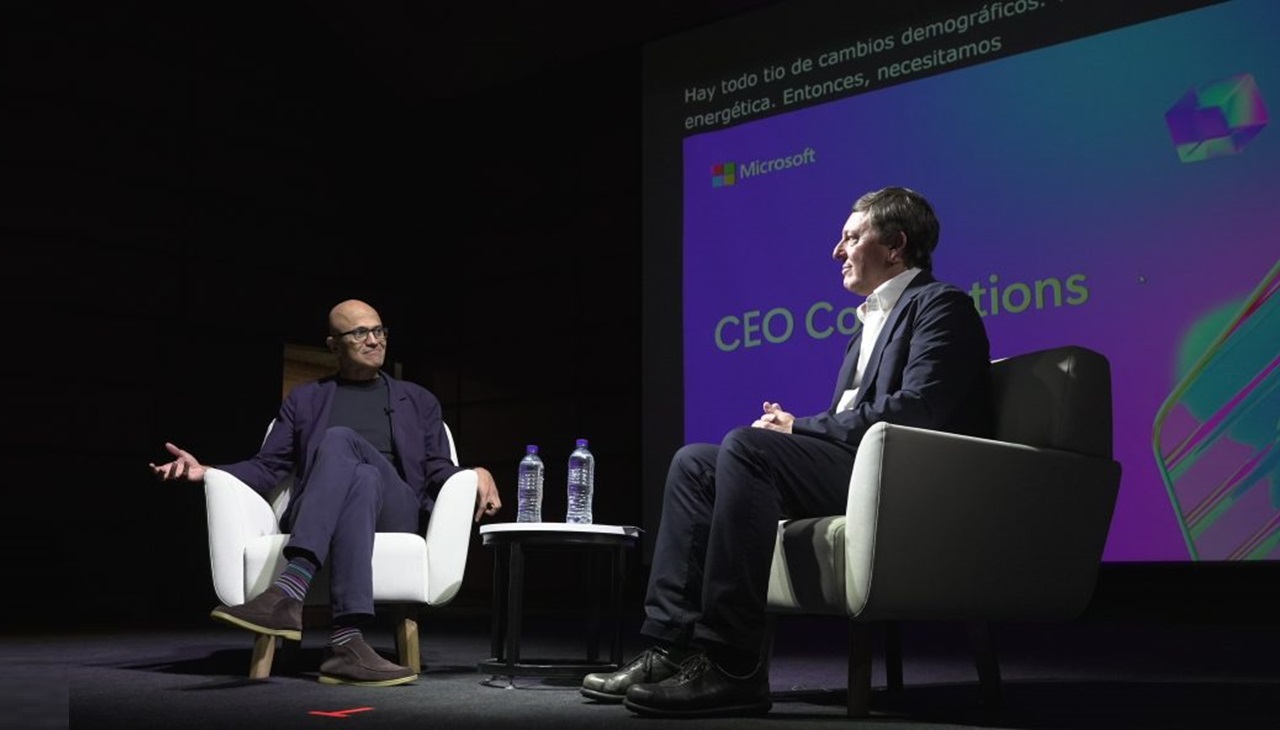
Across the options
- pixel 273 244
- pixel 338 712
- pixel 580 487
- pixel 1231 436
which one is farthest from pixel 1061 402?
pixel 273 244

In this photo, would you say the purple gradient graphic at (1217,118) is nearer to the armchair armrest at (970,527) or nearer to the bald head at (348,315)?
the armchair armrest at (970,527)

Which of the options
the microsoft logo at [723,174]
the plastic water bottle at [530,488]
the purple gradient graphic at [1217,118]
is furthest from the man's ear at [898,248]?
the microsoft logo at [723,174]

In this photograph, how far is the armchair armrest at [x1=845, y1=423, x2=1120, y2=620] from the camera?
2.02 m

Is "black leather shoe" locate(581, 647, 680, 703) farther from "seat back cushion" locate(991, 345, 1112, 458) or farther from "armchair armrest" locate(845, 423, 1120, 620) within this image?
"seat back cushion" locate(991, 345, 1112, 458)

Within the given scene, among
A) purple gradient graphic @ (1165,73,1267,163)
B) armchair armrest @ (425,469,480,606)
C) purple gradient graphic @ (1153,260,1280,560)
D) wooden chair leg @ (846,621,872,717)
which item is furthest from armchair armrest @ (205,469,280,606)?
purple gradient graphic @ (1165,73,1267,163)

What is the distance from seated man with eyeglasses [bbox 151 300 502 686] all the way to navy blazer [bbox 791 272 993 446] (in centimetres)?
104

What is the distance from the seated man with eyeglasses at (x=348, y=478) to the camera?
2.53 metres

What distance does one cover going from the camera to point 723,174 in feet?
18.0

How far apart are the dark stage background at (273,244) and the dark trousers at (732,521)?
2959 millimetres

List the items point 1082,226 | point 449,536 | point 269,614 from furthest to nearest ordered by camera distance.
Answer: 1. point 1082,226
2. point 449,536
3. point 269,614

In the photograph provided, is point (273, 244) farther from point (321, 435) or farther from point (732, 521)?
point (732, 521)

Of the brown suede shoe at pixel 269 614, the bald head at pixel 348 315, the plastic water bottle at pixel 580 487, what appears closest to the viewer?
the brown suede shoe at pixel 269 614

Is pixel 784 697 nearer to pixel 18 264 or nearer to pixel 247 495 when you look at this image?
pixel 247 495

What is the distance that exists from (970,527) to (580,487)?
3.99 ft
